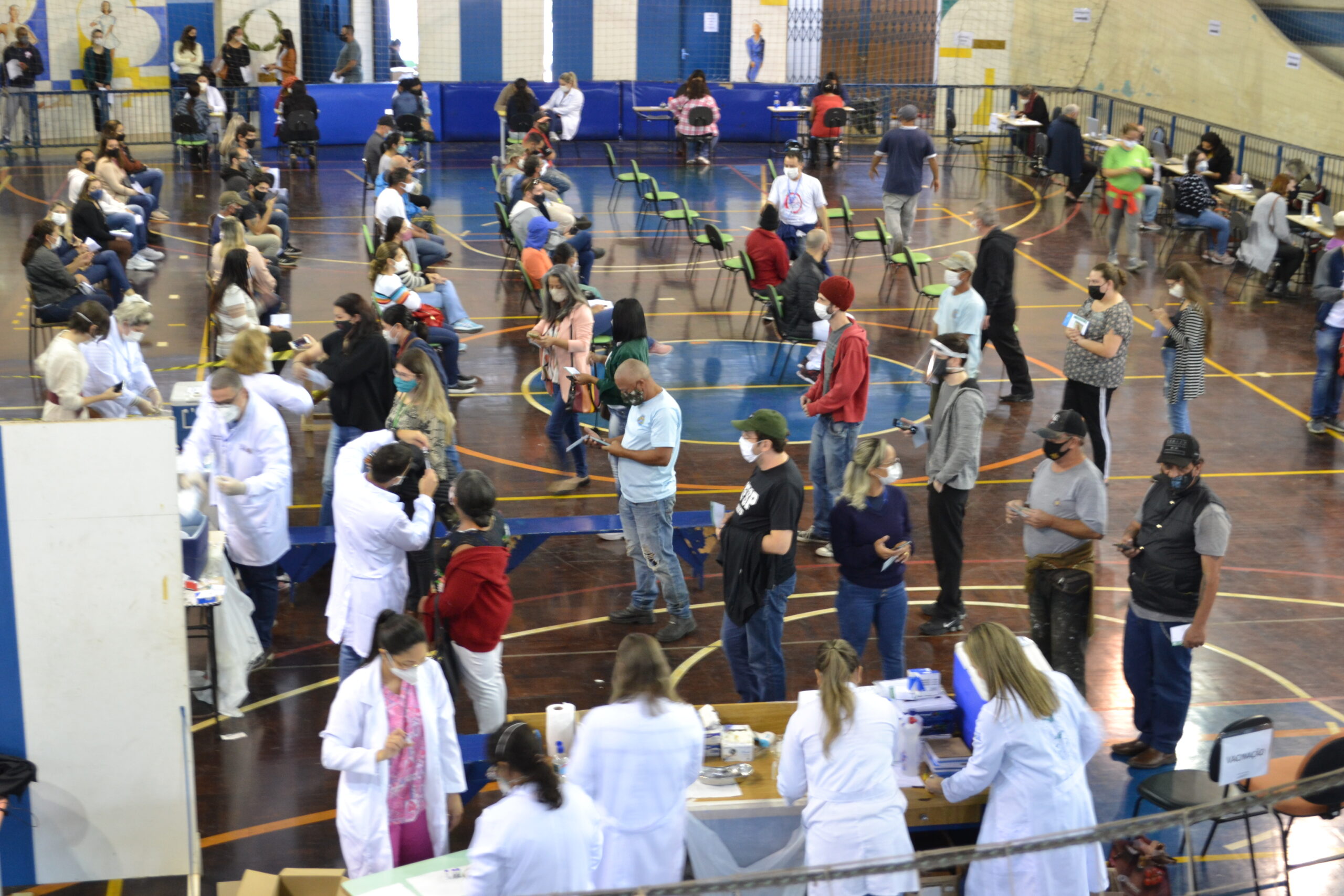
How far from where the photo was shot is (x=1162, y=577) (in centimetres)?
642

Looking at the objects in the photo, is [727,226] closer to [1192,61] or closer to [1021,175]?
[1021,175]

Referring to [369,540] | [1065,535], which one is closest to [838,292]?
[1065,535]

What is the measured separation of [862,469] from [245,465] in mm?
3317

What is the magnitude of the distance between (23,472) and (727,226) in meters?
15.3

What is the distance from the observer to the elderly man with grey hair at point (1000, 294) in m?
11.9

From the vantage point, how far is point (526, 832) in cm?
427

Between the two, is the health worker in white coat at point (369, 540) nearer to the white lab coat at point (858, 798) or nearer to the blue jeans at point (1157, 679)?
the white lab coat at point (858, 798)

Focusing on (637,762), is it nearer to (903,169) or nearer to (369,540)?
(369,540)

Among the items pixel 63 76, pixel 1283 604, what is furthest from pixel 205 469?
pixel 63 76

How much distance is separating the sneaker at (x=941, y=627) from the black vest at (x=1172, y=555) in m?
1.79

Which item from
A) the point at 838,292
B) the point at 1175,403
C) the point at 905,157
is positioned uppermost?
the point at 905,157

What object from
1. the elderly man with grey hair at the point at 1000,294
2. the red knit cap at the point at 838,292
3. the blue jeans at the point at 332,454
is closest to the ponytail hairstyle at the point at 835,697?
the red knit cap at the point at 838,292

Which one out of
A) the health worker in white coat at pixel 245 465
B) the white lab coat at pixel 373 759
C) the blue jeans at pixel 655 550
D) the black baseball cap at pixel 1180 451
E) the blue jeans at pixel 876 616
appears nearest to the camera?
the white lab coat at pixel 373 759

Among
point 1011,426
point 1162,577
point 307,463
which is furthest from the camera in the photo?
point 1011,426
